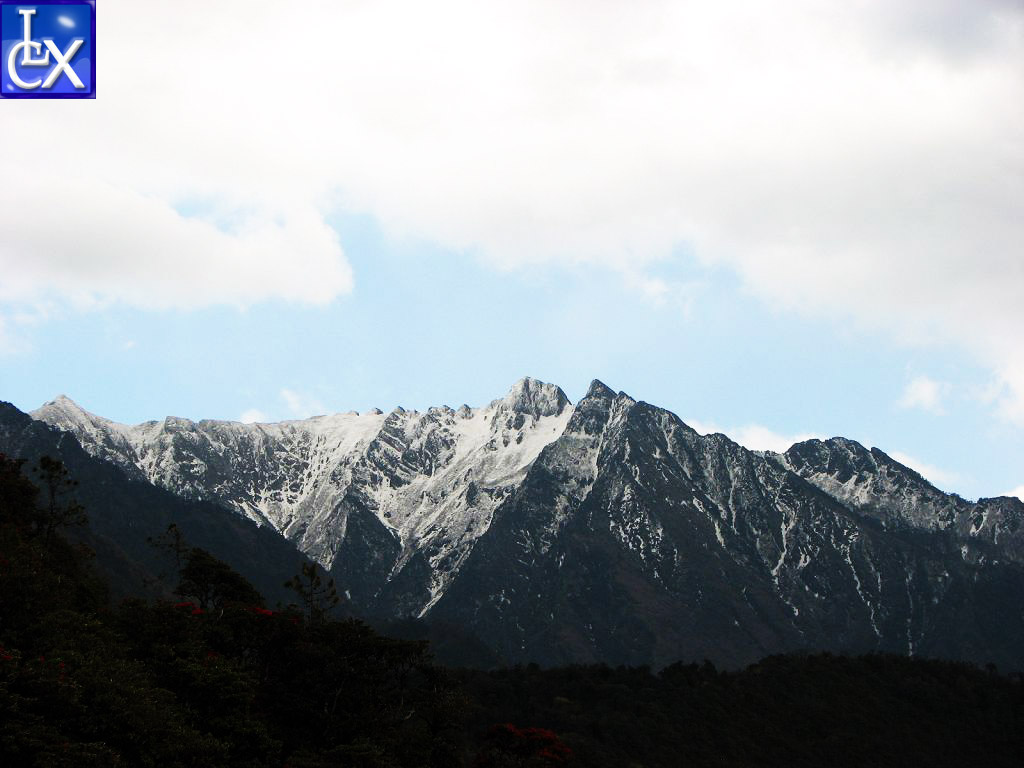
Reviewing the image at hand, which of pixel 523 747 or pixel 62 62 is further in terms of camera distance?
pixel 523 747

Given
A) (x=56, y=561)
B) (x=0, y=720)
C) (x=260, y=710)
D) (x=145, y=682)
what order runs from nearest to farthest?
1. (x=0, y=720)
2. (x=145, y=682)
3. (x=260, y=710)
4. (x=56, y=561)

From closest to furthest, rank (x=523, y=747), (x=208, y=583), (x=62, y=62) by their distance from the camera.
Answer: (x=62, y=62), (x=523, y=747), (x=208, y=583)

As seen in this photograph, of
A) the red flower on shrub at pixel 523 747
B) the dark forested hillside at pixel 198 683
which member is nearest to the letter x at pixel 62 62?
the dark forested hillside at pixel 198 683

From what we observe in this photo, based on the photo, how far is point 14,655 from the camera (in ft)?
300

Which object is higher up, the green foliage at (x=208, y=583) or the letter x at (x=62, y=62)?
the letter x at (x=62, y=62)

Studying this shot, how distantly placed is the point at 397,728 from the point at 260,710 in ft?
45.6

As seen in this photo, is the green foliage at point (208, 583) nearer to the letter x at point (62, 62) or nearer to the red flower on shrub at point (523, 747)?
the red flower on shrub at point (523, 747)

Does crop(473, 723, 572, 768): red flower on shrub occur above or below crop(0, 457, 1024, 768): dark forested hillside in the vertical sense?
below

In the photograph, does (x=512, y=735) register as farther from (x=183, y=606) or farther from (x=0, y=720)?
(x=0, y=720)

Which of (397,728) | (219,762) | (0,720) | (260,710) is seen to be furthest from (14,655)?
(397,728)

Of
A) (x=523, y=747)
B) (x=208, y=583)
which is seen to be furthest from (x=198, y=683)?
(x=523, y=747)

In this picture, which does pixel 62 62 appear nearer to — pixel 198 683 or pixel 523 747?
pixel 198 683

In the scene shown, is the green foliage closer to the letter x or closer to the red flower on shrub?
the red flower on shrub

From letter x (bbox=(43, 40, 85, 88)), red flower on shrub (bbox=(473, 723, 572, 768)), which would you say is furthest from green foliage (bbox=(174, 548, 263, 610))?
letter x (bbox=(43, 40, 85, 88))
